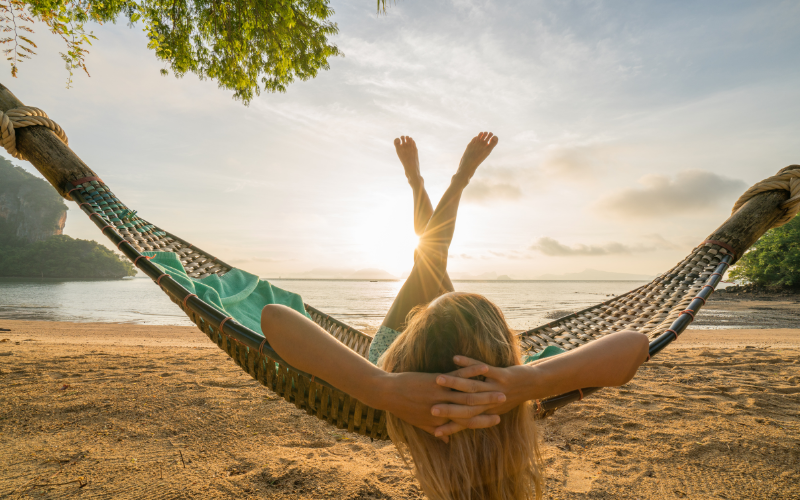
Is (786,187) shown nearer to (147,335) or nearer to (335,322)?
(335,322)

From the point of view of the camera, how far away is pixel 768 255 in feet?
56.7

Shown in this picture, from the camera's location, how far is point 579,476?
164 cm

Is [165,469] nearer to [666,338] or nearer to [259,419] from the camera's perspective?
[259,419]

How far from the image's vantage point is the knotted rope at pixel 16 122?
6.76 feet

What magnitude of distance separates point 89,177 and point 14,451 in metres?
1.47

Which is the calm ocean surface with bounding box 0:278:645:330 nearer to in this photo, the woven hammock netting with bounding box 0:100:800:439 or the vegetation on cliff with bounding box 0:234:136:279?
the woven hammock netting with bounding box 0:100:800:439

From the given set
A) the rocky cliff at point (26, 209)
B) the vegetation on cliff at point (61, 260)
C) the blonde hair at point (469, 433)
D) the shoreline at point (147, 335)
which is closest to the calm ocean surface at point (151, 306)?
the shoreline at point (147, 335)

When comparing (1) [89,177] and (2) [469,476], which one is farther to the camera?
(1) [89,177]

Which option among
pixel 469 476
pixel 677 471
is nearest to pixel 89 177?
pixel 469 476

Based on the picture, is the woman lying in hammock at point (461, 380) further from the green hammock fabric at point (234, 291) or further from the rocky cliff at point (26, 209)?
the rocky cliff at point (26, 209)

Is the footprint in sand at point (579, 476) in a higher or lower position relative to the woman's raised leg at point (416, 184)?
lower

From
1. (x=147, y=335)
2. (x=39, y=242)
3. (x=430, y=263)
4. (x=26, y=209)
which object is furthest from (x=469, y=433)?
(x=26, y=209)

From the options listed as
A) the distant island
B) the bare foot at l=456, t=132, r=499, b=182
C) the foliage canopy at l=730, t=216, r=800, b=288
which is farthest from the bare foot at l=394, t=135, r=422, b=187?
the distant island

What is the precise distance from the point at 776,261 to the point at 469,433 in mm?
23552
